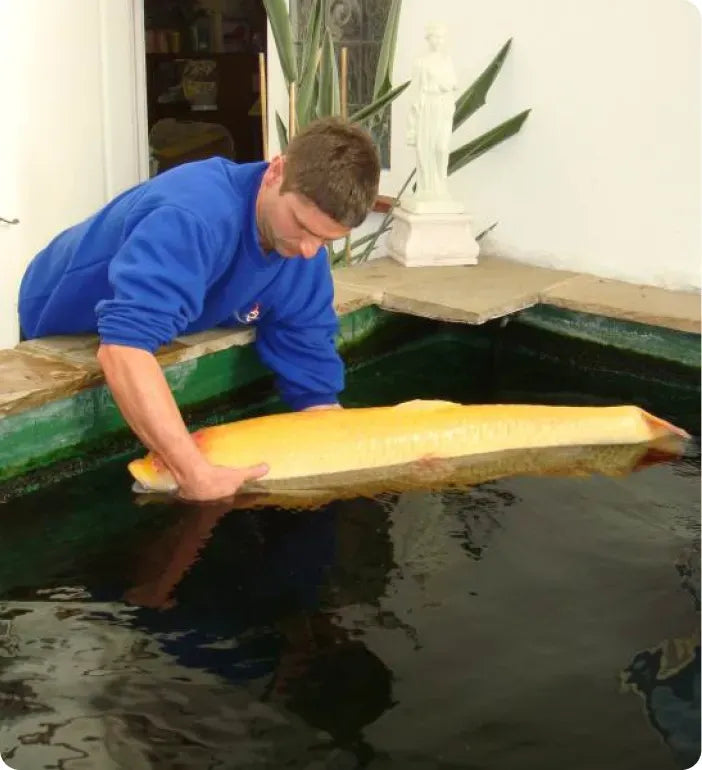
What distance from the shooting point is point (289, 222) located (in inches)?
87.9

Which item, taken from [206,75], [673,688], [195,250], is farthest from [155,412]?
[206,75]

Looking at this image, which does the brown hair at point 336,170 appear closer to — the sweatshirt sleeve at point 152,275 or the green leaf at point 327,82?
the sweatshirt sleeve at point 152,275

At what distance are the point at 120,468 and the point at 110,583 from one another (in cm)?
62

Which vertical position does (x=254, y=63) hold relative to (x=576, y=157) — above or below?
above

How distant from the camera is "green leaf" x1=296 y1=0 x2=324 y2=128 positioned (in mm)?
4164

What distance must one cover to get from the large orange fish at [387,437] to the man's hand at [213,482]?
0.04 meters

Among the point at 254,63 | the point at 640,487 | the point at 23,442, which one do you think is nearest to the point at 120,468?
the point at 23,442

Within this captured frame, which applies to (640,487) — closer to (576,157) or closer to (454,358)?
(454,358)

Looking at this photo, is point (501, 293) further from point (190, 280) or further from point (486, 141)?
point (190, 280)

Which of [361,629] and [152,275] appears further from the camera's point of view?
[152,275]

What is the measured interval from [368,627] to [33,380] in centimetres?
108

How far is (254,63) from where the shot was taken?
6.98m

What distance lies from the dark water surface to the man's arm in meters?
0.09

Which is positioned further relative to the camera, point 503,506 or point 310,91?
point 310,91
